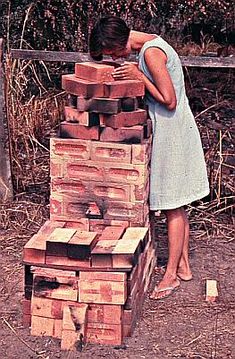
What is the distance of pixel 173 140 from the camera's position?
5.10 meters

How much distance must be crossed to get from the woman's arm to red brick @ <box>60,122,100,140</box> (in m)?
0.35

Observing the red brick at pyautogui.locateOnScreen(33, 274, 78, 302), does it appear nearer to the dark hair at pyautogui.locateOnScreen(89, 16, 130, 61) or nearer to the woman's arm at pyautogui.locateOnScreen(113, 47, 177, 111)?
the woman's arm at pyautogui.locateOnScreen(113, 47, 177, 111)

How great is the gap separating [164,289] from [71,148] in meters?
1.11

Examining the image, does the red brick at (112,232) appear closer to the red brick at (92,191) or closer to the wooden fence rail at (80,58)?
the red brick at (92,191)

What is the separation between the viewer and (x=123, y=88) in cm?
485

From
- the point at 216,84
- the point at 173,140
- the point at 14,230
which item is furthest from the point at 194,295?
the point at 216,84

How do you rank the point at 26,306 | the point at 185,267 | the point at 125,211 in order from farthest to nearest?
the point at 185,267
the point at 125,211
the point at 26,306

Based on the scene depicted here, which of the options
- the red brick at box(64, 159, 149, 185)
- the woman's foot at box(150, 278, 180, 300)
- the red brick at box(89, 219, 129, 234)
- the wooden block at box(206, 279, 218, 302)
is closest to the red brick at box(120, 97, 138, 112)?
the red brick at box(64, 159, 149, 185)

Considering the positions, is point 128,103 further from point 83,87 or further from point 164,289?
point 164,289

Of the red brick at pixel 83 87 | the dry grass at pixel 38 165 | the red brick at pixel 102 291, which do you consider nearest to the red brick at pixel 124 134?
the red brick at pixel 83 87

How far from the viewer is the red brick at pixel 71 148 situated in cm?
491

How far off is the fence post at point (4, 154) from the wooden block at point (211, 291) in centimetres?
216

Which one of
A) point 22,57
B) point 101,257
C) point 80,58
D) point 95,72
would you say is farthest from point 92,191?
point 22,57

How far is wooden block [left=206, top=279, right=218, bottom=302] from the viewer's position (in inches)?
207
